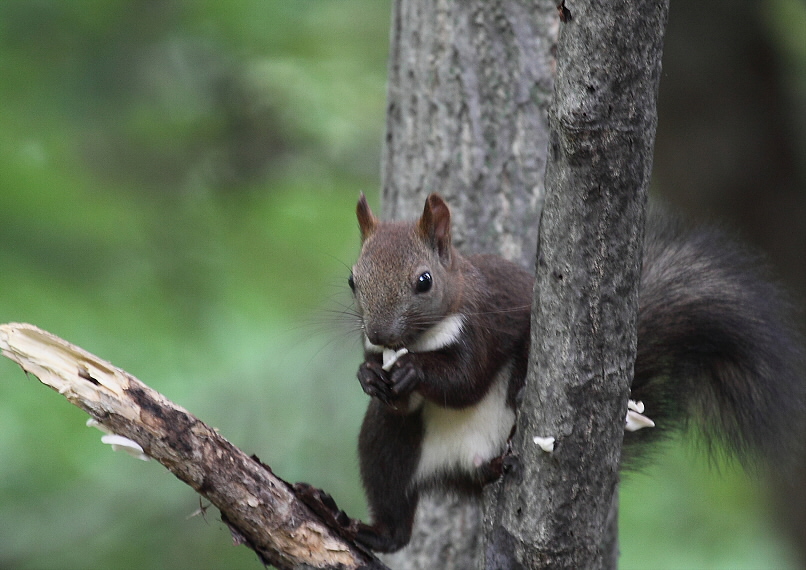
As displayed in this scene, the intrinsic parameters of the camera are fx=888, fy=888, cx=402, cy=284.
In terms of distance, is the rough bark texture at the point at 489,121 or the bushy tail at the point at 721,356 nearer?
the bushy tail at the point at 721,356

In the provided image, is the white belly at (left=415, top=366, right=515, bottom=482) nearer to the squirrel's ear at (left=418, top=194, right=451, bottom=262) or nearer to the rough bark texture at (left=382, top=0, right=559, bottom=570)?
the squirrel's ear at (left=418, top=194, right=451, bottom=262)

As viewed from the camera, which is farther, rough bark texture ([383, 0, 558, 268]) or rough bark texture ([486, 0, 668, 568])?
rough bark texture ([383, 0, 558, 268])

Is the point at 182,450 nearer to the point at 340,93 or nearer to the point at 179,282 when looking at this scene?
the point at 179,282

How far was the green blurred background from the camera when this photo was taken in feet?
9.23

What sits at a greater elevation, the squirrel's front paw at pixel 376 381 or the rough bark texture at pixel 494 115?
the rough bark texture at pixel 494 115

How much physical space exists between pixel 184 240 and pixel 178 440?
1.80 m

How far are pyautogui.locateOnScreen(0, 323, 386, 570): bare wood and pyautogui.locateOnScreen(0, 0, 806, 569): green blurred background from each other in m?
0.35

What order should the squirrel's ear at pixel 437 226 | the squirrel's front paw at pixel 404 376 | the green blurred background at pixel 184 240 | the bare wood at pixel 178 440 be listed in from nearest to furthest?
1. the bare wood at pixel 178 440
2. the squirrel's front paw at pixel 404 376
3. the squirrel's ear at pixel 437 226
4. the green blurred background at pixel 184 240

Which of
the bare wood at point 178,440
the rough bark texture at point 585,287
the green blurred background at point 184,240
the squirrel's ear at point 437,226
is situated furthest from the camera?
the green blurred background at point 184,240

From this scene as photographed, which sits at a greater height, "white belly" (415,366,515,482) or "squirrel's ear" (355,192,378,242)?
"squirrel's ear" (355,192,378,242)

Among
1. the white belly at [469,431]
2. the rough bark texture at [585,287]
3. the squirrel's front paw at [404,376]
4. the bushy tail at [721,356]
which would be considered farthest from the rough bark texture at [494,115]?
the rough bark texture at [585,287]

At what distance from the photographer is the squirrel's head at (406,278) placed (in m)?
2.07

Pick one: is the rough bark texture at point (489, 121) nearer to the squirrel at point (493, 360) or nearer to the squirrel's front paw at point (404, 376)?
the squirrel at point (493, 360)

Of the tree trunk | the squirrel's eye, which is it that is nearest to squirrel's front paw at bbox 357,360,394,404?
the squirrel's eye
